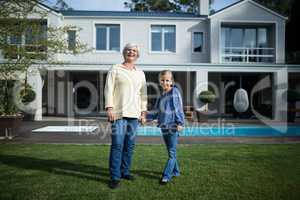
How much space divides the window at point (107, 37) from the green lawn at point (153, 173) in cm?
1064

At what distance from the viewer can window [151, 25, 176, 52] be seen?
56.9 ft

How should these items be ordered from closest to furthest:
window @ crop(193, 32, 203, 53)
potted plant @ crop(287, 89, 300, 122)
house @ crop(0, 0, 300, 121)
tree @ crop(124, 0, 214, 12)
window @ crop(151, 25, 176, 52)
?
potted plant @ crop(287, 89, 300, 122), house @ crop(0, 0, 300, 121), window @ crop(151, 25, 176, 52), window @ crop(193, 32, 203, 53), tree @ crop(124, 0, 214, 12)

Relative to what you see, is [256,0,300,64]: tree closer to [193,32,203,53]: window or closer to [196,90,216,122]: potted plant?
[193,32,203,53]: window

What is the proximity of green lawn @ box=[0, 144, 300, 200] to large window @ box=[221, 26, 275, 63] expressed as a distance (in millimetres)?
11111

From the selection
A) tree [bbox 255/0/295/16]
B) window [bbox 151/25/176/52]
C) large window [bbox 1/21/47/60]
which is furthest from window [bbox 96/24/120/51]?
tree [bbox 255/0/295/16]

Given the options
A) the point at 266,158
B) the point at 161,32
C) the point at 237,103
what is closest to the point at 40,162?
the point at 266,158

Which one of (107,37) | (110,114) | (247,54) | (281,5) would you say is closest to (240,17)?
(247,54)

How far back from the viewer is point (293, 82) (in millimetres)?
20250

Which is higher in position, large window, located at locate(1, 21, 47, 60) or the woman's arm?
large window, located at locate(1, 21, 47, 60)

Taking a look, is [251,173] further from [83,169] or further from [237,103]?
[237,103]

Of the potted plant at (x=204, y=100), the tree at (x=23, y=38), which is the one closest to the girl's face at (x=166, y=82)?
the tree at (x=23, y=38)

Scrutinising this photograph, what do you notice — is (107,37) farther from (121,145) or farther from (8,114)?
(121,145)

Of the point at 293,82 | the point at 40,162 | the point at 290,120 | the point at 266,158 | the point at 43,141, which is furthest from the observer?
the point at 293,82

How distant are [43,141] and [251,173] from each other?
5.87 meters
